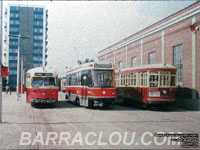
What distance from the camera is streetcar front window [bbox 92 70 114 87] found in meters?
19.2

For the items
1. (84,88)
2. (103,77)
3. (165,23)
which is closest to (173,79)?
(103,77)

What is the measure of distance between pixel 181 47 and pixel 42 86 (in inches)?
470

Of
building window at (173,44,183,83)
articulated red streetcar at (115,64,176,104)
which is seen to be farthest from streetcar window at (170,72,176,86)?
building window at (173,44,183,83)

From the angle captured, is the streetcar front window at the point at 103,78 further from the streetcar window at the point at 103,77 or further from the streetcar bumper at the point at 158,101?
the streetcar bumper at the point at 158,101

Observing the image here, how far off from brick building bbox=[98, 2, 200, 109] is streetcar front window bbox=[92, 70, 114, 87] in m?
6.99

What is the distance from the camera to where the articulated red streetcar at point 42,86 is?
66.1ft

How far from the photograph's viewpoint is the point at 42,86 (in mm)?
20422

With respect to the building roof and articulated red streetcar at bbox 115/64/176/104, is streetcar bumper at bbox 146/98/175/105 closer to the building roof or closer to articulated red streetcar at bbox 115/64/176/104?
articulated red streetcar at bbox 115/64/176/104

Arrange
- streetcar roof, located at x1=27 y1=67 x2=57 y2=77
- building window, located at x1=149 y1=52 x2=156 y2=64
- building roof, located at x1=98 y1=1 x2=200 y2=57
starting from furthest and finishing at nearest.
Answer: building window, located at x1=149 y1=52 x2=156 y2=64 → building roof, located at x1=98 y1=1 x2=200 y2=57 → streetcar roof, located at x1=27 y1=67 x2=57 y2=77

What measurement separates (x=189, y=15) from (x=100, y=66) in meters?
8.74

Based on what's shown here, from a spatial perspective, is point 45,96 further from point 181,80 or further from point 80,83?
point 181,80

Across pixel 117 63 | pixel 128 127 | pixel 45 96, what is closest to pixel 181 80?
pixel 45 96

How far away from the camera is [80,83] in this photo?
68.7ft

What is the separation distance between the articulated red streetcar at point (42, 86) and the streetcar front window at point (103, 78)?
10.5 feet
